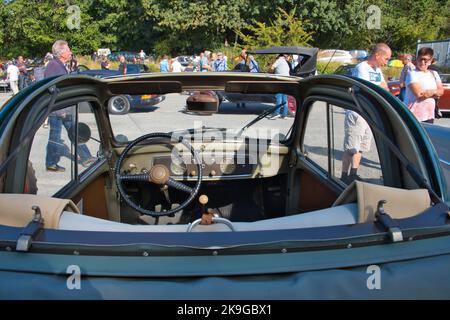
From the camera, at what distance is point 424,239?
130 cm

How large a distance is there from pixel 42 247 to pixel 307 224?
2.75ft

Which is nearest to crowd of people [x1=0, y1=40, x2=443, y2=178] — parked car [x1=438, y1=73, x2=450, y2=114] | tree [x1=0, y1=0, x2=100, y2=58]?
parked car [x1=438, y1=73, x2=450, y2=114]

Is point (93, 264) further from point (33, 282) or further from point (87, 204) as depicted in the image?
point (87, 204)

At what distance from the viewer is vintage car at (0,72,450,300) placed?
1191mm

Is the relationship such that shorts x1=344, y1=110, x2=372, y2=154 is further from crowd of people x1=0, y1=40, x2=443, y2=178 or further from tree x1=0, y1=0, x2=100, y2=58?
tree x1=0, y1=0, x2=100, y2=58

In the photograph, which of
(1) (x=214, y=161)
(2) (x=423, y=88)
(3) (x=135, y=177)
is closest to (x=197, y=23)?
(2) (x=423, y=88)

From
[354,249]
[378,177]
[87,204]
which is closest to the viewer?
[354,249]

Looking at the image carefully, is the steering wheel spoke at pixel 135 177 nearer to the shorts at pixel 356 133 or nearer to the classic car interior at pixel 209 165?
the classic car interior at pixel 209 165

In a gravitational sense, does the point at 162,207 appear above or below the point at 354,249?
below

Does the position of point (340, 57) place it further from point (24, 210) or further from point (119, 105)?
point (24, 210)

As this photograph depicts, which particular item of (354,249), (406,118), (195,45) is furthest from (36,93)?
(195,45)

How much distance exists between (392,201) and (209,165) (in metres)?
2.20

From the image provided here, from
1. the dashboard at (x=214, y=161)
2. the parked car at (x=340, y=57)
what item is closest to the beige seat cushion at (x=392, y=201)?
the dashboard at (x=214, y=161)

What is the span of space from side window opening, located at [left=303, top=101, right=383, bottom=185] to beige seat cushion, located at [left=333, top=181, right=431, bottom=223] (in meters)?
0.52
